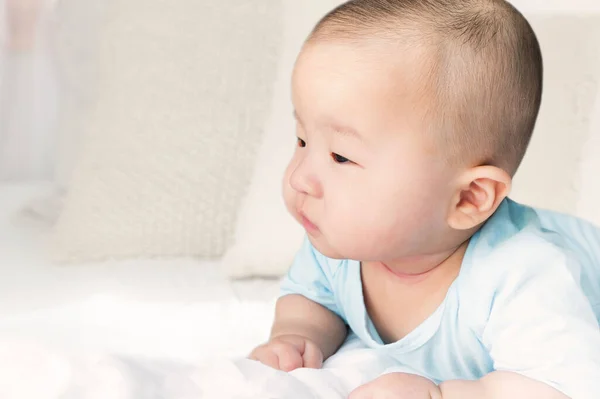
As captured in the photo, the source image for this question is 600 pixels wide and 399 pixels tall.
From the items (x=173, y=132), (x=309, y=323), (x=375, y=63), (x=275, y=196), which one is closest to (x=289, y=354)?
(x=309, y=323)

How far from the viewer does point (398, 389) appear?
0.86 m

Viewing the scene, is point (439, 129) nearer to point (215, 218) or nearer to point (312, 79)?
point (312, 79)

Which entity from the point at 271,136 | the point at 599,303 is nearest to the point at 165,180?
the point at 271,136

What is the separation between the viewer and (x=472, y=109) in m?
0.86

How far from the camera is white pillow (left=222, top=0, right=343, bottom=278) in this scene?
54.9 inches

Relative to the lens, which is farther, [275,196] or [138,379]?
[275,196]

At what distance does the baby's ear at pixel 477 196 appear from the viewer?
34.9 inches

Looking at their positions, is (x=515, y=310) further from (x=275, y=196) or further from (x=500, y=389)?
(x=275, y=196)

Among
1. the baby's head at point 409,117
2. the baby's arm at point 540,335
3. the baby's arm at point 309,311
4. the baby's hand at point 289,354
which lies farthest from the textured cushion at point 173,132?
the baby's arm at point 540,335

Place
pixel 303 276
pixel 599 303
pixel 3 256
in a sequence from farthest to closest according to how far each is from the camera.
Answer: pixel 3 256 < pixel 303 276 < pixel 599 303

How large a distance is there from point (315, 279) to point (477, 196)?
31 cm

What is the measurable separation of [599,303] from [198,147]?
0.73m

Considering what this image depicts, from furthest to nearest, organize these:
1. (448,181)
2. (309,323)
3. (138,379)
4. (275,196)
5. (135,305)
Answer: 1. (275,196)
2. (135,305)
3. (309,323)
4. (448,181)
5. (138,379)

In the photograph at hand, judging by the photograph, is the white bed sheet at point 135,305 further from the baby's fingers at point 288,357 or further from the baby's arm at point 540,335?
the baby's arm at point 540,335
